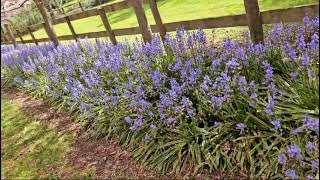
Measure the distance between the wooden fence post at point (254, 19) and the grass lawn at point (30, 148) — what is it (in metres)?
2.82

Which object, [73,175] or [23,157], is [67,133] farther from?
[73,175]

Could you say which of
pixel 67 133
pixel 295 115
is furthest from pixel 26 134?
pixel 295 115

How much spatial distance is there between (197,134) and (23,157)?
8.83 ft

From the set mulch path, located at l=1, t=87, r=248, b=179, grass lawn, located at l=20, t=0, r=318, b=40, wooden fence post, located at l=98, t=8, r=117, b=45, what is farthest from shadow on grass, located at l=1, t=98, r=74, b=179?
grass lawn, located at l=20, t=0, r=318, b=40

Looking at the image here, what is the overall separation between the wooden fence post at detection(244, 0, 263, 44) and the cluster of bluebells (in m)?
0.14

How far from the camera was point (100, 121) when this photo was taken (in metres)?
5.37

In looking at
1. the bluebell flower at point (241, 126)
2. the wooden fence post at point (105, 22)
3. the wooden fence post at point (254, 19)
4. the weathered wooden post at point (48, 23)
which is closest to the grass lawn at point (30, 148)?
the wooden fence post at point (105, 22)

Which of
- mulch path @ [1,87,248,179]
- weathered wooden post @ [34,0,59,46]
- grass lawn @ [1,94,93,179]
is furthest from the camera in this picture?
weathered wooden post @ [34,0,59,46]

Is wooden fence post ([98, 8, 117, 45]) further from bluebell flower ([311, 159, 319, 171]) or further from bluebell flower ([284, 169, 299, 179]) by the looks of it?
bluebell flower ([311, 159, 319, 171])

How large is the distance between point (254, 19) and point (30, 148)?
3.54m

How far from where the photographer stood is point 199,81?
457 centimetres

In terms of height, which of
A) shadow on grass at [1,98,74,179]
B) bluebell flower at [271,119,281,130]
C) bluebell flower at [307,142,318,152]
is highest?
bluebell flower at [271,119,281,130]

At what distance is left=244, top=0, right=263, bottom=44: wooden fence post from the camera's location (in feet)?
15.4

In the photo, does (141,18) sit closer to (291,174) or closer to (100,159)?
(100,159)
